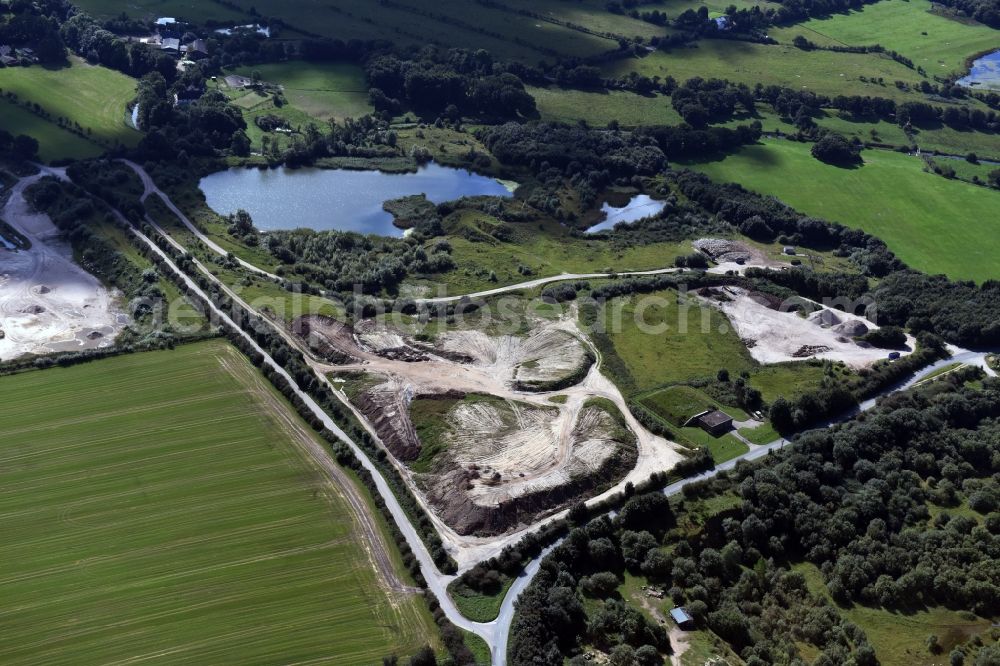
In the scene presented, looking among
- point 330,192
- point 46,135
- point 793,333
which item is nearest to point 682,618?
point 793,333

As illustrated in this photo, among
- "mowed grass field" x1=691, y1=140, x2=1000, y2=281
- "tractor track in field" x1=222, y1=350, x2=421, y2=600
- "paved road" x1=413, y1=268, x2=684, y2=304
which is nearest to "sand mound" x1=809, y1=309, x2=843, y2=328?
"paved road" x1=413, y1=268, x2=684, y2=304

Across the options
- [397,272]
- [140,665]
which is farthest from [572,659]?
[397,272]

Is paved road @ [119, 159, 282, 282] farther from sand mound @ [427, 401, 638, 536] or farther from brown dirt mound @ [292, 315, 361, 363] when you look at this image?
sand mound @ [427, 401, 638, 536]

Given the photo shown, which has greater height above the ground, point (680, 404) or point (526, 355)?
point (526, 355)

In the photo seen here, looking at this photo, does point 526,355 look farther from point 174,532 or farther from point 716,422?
point 174,532

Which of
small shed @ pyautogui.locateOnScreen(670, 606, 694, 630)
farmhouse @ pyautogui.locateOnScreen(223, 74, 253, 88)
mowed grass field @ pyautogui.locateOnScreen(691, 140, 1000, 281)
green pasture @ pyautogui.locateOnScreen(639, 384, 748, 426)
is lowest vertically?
small shed @ pyautogui.locateOnScreen(670, 606, 694, 630)

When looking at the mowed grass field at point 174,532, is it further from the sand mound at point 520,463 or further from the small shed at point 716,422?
the small shed at point 716,422

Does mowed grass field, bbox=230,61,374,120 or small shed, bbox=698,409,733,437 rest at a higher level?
mowed grass field, bbox=230,61,374,120
